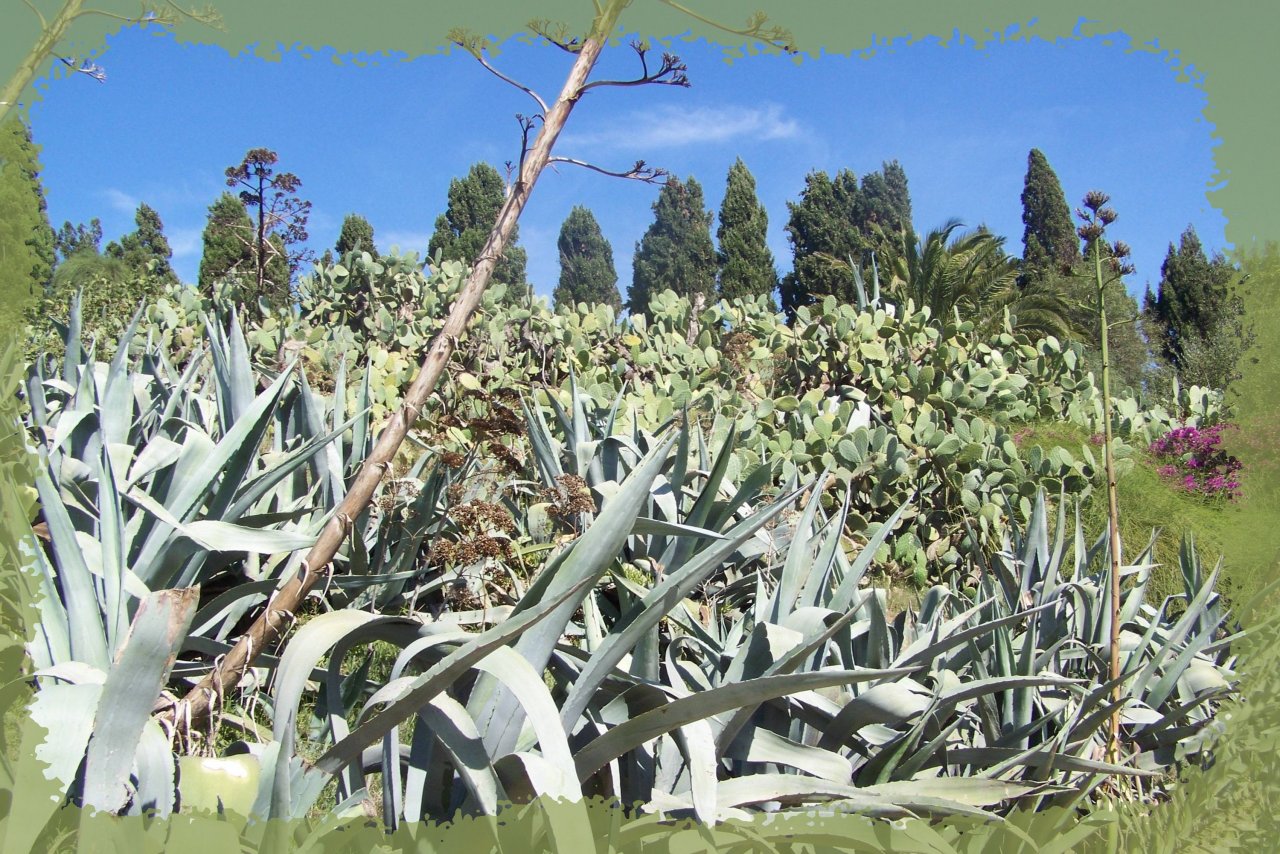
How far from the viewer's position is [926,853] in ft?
3.96

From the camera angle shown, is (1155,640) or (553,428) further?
(553,428)

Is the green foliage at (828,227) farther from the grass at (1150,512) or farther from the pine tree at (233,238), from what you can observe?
the grass at (1150,512)

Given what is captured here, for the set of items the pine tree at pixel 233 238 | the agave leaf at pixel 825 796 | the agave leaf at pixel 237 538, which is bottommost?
the agave leaf at pixel 825 796

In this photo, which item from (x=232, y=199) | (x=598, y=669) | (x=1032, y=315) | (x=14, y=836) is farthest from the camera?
(x=1032, y=315)

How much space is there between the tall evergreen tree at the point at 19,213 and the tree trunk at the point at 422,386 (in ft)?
1.67

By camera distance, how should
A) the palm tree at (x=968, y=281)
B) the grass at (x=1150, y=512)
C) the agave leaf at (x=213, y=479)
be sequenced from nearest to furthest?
the agave leaf at (x=213, y=479)
the grass at (x=1150, y=512)
the palm tree at (x=968, y=281)

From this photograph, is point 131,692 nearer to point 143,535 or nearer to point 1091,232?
point 143,535

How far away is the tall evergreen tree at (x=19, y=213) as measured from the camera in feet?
3.66

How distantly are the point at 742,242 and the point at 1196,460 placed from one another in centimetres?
3680

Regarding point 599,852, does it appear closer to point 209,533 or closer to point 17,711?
point 17,711

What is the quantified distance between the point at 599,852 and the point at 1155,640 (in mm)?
2317

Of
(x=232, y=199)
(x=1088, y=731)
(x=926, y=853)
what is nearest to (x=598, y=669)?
(x=926, y=853)

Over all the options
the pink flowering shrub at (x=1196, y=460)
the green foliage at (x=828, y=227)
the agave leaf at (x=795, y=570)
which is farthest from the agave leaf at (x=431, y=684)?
the green foliage at (x=828, y=227)

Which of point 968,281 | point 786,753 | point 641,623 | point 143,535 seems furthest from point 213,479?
point 968,281
